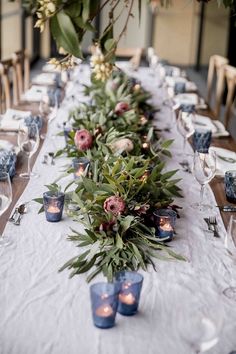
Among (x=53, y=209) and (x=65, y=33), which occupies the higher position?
(x=65, y=33)

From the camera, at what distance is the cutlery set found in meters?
1.62

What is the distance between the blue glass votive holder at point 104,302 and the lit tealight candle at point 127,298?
1.7 inches

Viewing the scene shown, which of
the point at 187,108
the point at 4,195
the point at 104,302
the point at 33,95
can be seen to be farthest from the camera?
the point at 33,95

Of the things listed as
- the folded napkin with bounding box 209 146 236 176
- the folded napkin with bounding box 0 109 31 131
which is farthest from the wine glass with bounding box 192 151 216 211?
the folded napkin with bounding box 0 109 31 131

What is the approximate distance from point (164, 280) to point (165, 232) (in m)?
0.23

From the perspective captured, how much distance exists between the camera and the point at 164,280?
1292 mm

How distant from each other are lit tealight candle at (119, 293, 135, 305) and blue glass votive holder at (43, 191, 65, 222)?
0.54 m

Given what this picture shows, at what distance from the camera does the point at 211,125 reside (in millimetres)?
3066

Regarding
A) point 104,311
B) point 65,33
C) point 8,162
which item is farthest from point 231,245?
point 8,162

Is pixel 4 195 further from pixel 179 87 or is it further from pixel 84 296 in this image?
pixel 179 87

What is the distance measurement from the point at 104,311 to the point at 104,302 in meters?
0.02

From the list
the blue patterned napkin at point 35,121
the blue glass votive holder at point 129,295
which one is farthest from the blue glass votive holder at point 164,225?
the blue patterned napkin at point 35,121

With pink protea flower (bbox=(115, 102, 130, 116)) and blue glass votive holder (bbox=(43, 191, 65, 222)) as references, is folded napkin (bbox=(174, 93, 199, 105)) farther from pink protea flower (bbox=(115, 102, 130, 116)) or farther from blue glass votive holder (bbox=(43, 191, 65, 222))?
blue glass votive holder (bbox=(43, 191, 65, 222))

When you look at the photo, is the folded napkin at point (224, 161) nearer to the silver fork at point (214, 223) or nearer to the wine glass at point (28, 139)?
the silver fork at point (214, 223)
